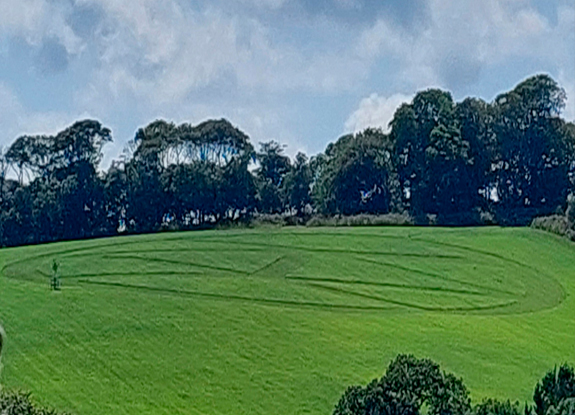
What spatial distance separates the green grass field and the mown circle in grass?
14cm

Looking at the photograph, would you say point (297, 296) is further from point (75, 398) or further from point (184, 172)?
point (184, 172)

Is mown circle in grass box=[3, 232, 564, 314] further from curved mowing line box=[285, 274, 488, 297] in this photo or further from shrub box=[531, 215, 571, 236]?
shrub box=[531, 215, 571, 236]

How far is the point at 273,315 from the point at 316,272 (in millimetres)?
10086

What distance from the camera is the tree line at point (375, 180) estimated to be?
77375mm

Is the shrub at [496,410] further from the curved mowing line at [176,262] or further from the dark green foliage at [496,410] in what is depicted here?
the curved mowing line at [176,262]

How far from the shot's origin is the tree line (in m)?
77.4

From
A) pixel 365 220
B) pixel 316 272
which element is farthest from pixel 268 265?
pixel 365 220

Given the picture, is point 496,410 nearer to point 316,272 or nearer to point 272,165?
point 316,272

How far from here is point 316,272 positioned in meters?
53.4

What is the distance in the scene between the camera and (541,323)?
45.3 meters

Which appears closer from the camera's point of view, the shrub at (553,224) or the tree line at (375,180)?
the shrub at (553,224)

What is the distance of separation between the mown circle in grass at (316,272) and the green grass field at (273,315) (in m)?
0.14

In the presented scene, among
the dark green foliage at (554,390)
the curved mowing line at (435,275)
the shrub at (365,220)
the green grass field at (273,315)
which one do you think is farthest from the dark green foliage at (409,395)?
the shrub at (365,220)

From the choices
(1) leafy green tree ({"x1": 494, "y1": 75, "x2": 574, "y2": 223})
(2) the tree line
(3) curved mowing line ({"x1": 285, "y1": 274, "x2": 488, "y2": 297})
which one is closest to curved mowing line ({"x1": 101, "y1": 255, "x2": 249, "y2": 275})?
(3) curved mowing line ({"x1": 285, "y1": 274, "x2": 488, "y2": 297})
